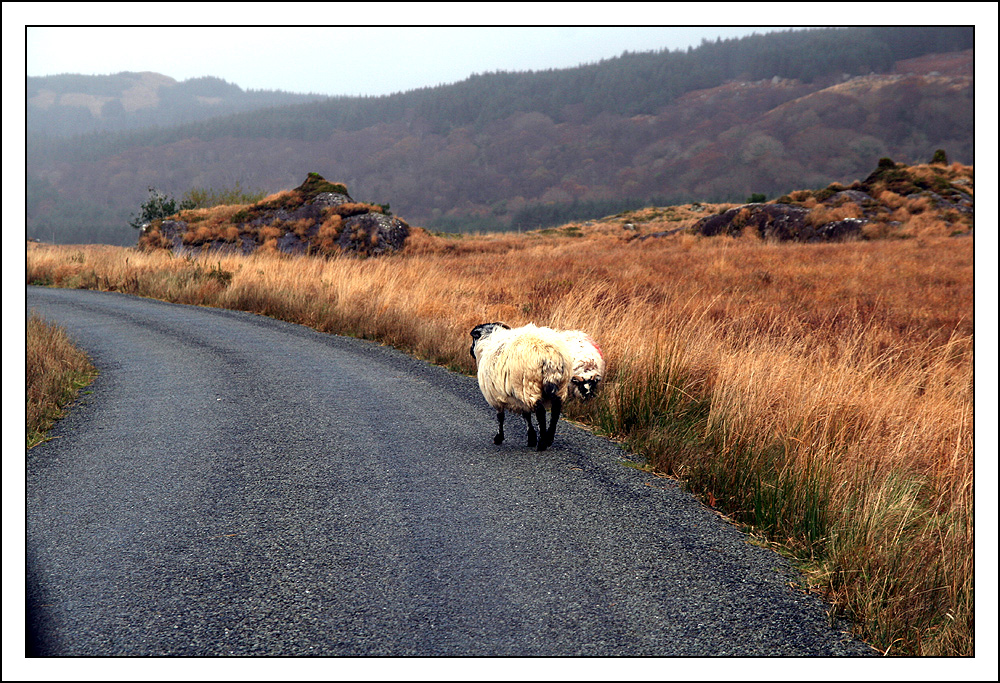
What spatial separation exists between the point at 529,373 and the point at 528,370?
0.03m

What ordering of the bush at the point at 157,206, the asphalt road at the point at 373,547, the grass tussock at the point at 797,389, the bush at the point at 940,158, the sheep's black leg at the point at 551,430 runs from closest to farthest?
the asphalt road at the point at 373,547
the grass tussock at the point at 797,389
the sheep's black leg at the point at 551,430
the bush at the point at 940,158
the bush at the point at 157,206

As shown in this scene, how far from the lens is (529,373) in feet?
17.5

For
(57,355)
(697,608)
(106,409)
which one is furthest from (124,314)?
(697,608)

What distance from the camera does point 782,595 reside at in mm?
3416

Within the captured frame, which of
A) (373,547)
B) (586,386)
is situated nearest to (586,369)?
(586,386)

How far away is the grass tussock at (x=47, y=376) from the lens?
6.78 m

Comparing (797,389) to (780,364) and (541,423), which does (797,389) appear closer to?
(780,364)

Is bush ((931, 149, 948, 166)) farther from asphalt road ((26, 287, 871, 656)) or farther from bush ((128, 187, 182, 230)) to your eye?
bush ((128, 187, 182, 230))

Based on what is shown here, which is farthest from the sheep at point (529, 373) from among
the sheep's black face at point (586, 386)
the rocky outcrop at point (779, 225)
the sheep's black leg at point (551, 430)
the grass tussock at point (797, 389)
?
the rocky outcrop at point (779, 225)

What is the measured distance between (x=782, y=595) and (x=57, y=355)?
9.85 m

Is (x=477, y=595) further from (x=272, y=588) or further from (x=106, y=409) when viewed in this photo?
(x=106, y=409)

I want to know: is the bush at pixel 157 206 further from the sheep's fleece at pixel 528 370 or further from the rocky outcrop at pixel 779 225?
the sheep's fleece at pixel 528 370

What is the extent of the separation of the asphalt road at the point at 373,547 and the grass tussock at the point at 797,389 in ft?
1.14

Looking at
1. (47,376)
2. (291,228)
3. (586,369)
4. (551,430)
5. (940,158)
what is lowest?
(551,430)
